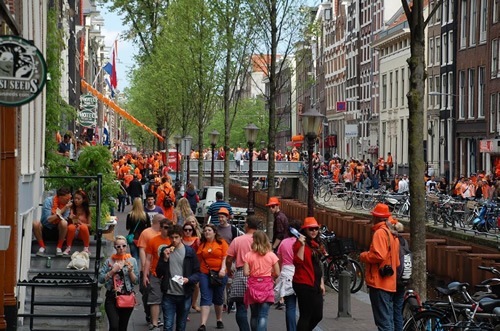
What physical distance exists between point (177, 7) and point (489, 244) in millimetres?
20349

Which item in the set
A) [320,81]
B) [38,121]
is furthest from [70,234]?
[320,81]

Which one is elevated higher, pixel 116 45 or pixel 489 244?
pixel 116 45

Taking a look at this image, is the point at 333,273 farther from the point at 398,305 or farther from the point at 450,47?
the point at 450,47

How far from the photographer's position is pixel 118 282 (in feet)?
51.4

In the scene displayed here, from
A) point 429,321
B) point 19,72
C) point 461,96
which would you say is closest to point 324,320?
point 429,321

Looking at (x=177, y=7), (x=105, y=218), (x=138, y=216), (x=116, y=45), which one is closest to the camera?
(x=138, y=216)

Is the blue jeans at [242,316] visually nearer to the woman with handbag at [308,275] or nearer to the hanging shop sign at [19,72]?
the woman with handbag at [308,275]

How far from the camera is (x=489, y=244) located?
38625mm

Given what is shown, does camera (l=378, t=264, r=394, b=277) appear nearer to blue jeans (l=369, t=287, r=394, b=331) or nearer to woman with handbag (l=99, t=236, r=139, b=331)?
blue jeans (l=369, t=287, r=394, b=331)

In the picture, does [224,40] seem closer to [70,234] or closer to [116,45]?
[70,234]

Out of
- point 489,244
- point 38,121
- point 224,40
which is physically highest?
point 224,40

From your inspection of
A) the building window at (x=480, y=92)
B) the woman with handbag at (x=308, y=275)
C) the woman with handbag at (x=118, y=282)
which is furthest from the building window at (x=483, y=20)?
the woman with handbag at (x=118, y=282)

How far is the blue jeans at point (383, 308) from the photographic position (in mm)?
15227

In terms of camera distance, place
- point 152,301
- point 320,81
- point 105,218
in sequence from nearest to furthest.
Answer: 1. point 152,301
2. point 105,218
3. point 320,81
